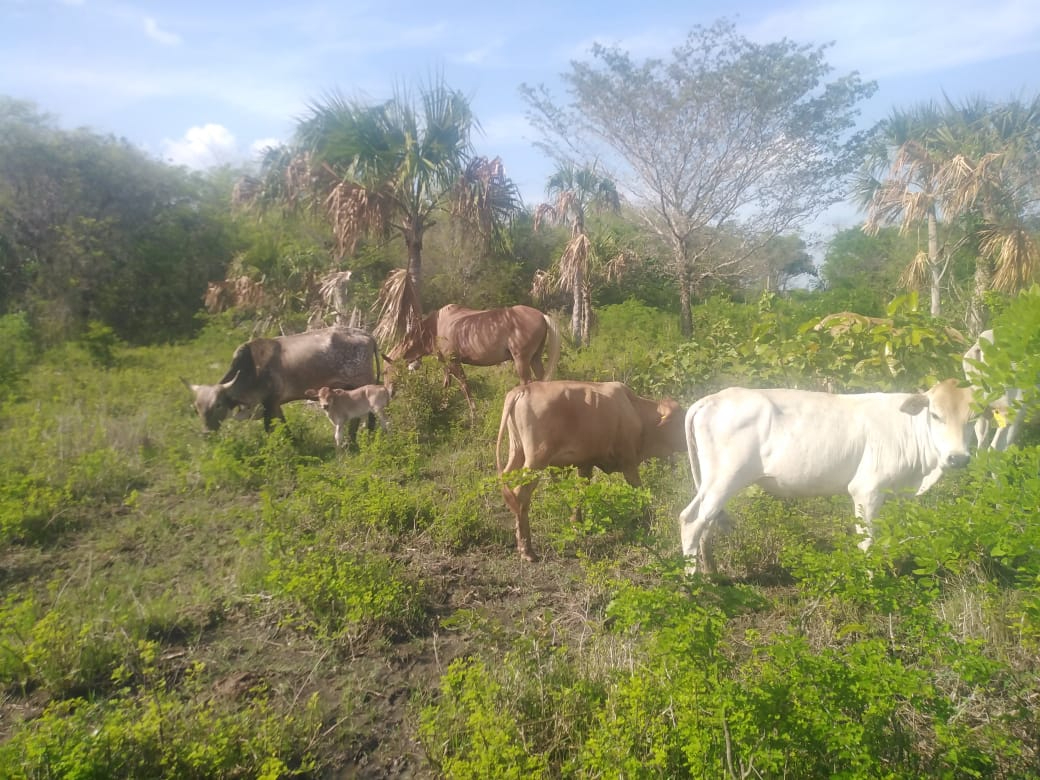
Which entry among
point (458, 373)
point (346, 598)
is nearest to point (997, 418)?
point (346, 598)

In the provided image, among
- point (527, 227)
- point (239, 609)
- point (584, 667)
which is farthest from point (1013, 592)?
point (527, 227)

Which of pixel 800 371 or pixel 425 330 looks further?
pixel 425 330

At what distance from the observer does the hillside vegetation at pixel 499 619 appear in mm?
2412

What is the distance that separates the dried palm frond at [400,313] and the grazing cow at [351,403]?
249cm

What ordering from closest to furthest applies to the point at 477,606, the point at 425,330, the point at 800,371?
the point at 477,606 → the point at 800,371 → the point at 425,330

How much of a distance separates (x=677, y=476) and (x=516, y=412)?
2.03m

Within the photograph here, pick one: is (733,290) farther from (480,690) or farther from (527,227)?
(480,690)

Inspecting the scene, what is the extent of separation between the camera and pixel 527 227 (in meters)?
21.8

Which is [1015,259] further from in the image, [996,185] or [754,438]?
[754,438]

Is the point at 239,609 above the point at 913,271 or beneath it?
beneath

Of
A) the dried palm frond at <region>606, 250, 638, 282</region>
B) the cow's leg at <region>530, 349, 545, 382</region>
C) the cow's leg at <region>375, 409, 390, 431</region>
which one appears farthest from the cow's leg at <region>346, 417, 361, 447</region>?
the dried palm frond at <region>606, 250, 638, 282</region>

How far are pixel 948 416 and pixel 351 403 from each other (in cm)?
640

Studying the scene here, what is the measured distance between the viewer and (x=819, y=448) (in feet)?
14.7

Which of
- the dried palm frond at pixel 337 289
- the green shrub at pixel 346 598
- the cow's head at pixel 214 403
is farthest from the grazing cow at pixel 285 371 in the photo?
the green shrub at pixel 346 598
